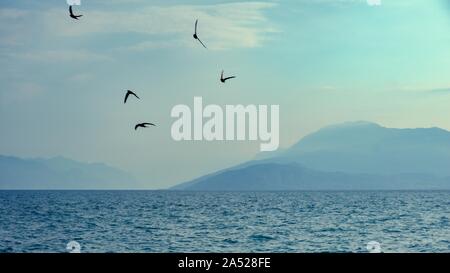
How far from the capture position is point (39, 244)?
23.9 metres

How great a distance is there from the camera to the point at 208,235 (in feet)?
85.5

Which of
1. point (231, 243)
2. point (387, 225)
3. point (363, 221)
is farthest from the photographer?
point (363, 221)
